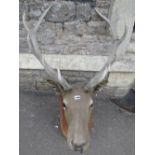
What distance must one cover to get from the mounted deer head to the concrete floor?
41cm

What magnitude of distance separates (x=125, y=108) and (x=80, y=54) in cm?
91

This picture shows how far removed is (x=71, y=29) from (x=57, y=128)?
4.27ft

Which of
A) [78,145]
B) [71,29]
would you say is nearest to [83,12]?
[71,29]

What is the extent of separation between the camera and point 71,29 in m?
6.46

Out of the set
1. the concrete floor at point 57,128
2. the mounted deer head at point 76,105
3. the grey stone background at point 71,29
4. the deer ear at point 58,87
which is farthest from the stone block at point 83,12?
the deer ear at point 58,87

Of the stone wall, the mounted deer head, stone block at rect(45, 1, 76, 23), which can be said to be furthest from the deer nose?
stone block at rect(45, 1, 76, 23)

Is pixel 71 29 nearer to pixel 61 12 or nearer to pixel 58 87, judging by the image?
pixel 61 12

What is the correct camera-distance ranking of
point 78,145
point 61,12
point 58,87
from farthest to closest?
point 61,12, point 58,87, point 78,145

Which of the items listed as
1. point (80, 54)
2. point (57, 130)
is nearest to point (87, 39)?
point (80, 54)

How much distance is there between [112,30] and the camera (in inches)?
241

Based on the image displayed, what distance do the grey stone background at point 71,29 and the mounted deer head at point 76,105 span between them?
947mm

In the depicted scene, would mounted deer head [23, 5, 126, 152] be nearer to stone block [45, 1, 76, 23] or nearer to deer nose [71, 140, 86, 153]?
deer nose [71, 140, 86, 153]

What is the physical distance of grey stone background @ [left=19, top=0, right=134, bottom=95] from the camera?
636cm

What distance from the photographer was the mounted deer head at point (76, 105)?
5.06 meters
